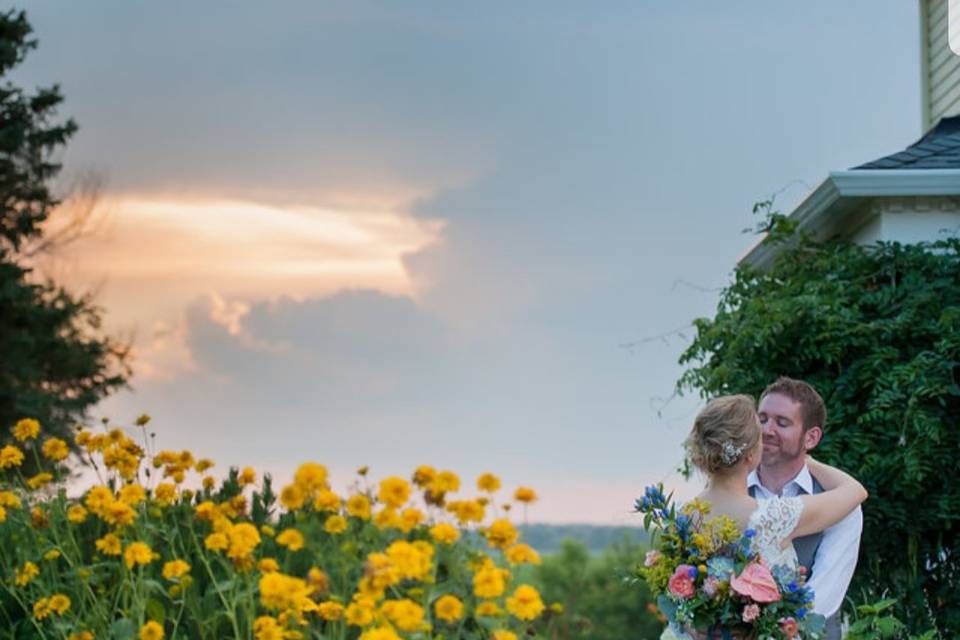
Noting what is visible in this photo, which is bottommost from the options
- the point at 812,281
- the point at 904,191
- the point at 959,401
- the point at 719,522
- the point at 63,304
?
the point at 719,522

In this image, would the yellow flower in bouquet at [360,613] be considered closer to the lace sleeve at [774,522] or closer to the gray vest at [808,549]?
the lace sleeve at [774,522]

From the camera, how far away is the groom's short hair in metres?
4.61

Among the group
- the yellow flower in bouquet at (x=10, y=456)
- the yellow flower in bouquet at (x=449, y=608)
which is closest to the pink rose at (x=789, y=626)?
the yellow flower in bouquet at (x=449, y=608)

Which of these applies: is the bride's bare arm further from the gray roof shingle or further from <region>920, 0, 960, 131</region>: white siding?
<region>920, 0, 960, 131</region>: white siding

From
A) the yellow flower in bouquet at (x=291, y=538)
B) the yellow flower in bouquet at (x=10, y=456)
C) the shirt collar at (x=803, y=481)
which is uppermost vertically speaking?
the yellow flower in bouquet at (x=10, y=456)

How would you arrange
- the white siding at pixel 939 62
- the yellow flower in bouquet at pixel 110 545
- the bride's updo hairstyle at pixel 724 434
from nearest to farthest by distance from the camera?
the bride's updo hairstyle at pixel 724 434
the yellow flower in bouquet at pixel 110 545
the white siding at pixel 939 62

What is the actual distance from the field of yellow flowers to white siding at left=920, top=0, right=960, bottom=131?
967cm

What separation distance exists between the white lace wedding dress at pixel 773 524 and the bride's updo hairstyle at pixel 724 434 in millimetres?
188

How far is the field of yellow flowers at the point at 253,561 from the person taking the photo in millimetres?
4137

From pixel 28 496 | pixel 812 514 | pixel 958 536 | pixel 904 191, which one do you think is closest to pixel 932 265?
pixel 904 191

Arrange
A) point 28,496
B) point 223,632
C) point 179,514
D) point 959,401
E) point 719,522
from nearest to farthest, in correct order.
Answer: point 719,522
point 223,632
point 179,514
point 28,496
point 959,401

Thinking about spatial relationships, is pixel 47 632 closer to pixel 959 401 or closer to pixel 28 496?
pixel 28 496

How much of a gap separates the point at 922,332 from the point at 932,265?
0.57 meters

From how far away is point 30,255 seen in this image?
26.2 meters
